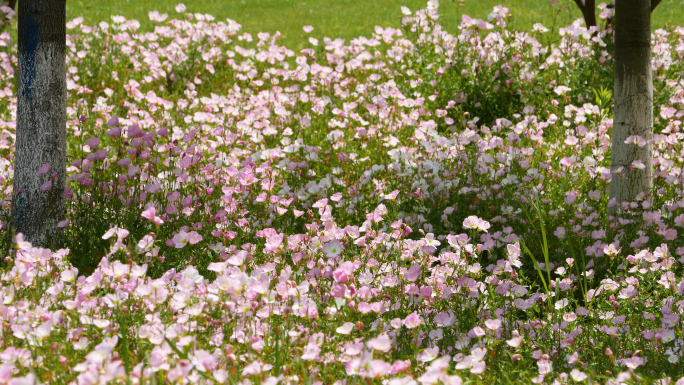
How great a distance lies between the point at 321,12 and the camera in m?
14.1

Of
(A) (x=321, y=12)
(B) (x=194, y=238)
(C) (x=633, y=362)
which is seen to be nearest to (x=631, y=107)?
(C) (x=633, y=362)

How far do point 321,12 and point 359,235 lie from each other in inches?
426

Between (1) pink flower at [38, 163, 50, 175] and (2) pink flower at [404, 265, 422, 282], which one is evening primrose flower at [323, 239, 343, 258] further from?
(1) pink flower at [38, 163, 50, 175]

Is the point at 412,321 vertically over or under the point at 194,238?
under

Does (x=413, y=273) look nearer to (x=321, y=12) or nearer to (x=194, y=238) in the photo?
(x=194, y=238)

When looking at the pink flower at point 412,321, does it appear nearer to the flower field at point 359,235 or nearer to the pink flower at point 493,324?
the flower field at point 359,235

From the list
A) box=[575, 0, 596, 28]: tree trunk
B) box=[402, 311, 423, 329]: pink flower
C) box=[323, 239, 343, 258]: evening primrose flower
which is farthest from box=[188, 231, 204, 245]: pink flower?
box=[575, 0, 596, 28]: tree trunk

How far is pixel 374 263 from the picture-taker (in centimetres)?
341

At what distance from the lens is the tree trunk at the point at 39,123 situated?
12.5 feet

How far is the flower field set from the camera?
2.66m

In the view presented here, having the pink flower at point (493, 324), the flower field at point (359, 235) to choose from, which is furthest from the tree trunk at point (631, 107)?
the pink flower at point (493, 324)

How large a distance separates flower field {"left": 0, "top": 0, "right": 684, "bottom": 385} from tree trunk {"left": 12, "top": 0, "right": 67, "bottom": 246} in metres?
0.09

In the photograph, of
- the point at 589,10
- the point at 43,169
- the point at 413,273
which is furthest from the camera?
the point at 589,10

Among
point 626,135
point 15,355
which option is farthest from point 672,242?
point 15,355
